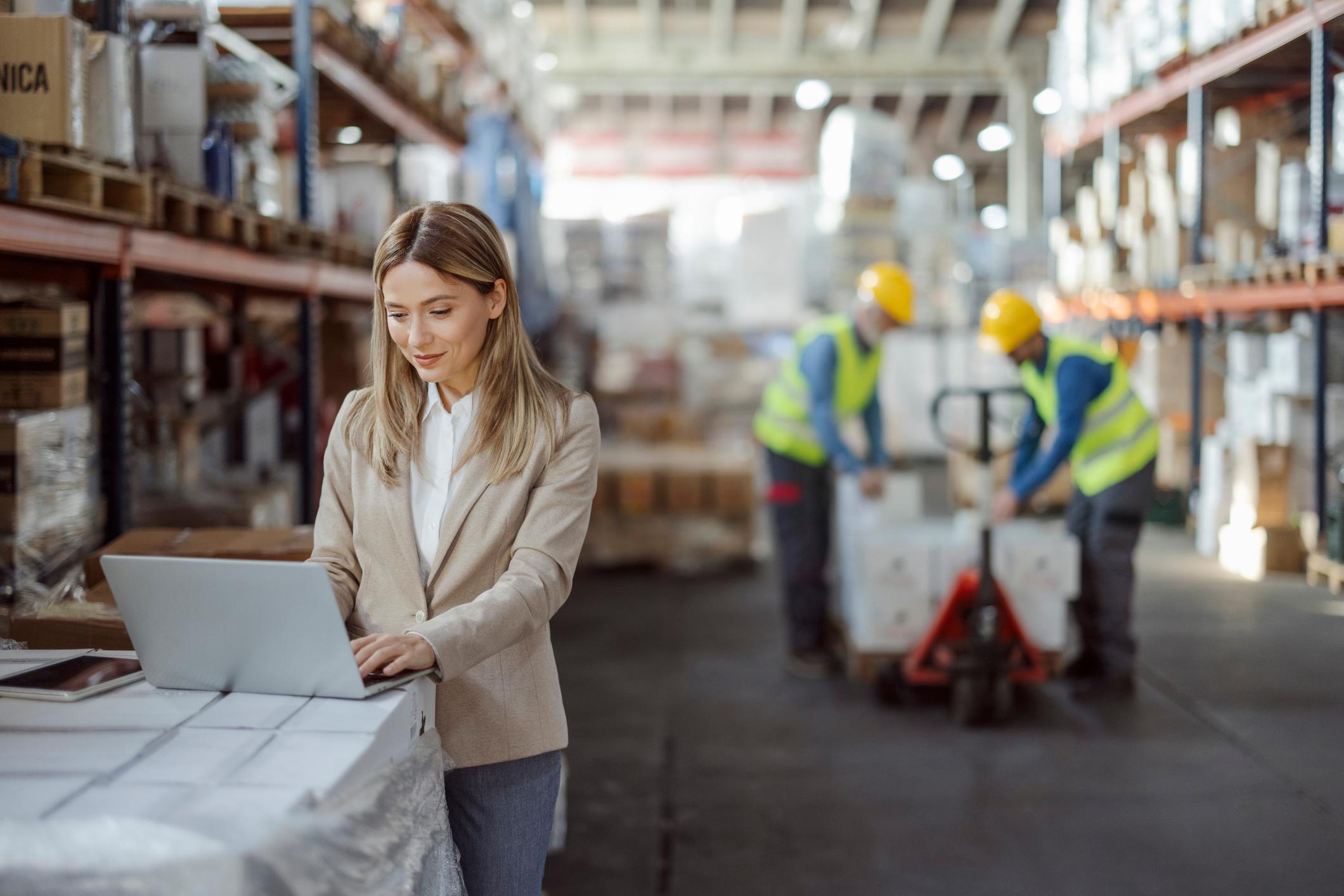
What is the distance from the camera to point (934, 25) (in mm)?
17328

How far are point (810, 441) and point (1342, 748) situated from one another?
8.51 feet

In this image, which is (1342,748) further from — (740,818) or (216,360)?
(216,360)

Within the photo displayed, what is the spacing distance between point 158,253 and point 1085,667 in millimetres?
4288

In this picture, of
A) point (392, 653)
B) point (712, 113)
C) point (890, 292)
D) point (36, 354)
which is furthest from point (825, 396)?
point (712, 113)

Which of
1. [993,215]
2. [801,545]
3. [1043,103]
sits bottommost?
[801,545]

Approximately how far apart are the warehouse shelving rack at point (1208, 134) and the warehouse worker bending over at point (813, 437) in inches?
111

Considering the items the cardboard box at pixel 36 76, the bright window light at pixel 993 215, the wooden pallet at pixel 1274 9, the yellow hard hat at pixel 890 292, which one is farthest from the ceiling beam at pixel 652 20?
the cardboard box at pixel 36 76

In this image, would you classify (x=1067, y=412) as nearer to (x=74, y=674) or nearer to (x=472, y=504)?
(x=472, y=504)

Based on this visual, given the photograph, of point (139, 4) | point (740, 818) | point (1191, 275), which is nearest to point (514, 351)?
point (740, 818)

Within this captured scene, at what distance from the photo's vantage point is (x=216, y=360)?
23.3 feet

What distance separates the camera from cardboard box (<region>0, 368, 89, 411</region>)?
367cm

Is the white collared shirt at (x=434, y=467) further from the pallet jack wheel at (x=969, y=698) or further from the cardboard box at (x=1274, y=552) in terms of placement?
the cardboard box at (x=1274, y=552)

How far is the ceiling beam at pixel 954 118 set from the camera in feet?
63.9

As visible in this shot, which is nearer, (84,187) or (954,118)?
(84,187)
